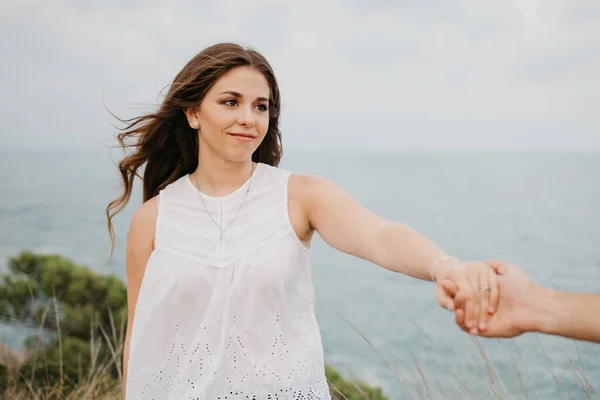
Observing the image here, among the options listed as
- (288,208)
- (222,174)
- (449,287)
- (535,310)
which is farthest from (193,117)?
(535,310)

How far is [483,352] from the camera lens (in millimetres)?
2488

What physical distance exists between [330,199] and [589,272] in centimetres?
2436

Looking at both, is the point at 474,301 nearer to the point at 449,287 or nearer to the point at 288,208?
the point at 449,287

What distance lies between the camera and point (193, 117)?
254 centimetres

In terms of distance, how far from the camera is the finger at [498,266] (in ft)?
5.26

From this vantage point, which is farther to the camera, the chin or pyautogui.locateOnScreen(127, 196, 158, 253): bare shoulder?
pyautogui.locateOnScreen(127, 196, 158, 253): bare shoulder

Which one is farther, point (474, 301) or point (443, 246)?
point (443, 246)

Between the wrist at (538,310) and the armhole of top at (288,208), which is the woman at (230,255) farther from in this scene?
the wrist at (538,310)

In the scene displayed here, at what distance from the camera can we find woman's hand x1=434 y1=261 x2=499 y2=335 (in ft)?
5.13

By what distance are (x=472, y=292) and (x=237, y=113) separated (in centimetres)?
110

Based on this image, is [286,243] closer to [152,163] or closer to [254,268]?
[254,268]

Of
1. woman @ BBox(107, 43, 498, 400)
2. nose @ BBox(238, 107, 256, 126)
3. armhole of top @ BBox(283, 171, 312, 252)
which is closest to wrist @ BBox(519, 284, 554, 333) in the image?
woman @ BBox(107, 43, 498, 400)

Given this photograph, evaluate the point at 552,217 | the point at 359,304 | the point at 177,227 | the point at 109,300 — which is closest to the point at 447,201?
→ the point at 552,217

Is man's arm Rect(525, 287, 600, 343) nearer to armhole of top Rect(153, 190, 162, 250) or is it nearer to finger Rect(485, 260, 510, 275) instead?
finger Rect(485, 260, 510, 275)
